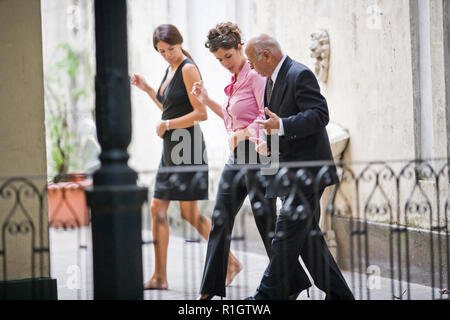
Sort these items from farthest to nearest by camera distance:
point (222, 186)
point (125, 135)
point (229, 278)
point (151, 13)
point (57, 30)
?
point (57, 30) → point (151, 13) → point (229, 278) → point (222, 186) → point (125, 135)

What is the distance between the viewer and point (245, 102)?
579 centimetres

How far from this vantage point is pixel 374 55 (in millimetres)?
6789

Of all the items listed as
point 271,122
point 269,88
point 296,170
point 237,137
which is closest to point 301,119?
point 271,122

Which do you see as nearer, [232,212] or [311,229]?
[311,229]

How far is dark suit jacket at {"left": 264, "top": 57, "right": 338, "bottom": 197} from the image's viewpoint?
482 centimetres

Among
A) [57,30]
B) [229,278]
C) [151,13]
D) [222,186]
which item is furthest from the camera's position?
[57,30]

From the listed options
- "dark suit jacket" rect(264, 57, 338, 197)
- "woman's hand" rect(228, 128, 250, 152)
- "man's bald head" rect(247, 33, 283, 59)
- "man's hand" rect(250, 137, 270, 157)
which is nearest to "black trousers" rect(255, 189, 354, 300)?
"dark suit jacket" rect(264, 57, 338, 197)

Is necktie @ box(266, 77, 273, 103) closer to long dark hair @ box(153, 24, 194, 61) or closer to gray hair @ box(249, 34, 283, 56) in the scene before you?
gray hair @ box(249, 34, 283, 56)

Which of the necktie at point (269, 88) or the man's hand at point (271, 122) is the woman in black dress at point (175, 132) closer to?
the necktie at point (269, 88)

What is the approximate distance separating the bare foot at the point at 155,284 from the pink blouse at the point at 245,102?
1.51m

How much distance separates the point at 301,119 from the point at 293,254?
0.87 metres
